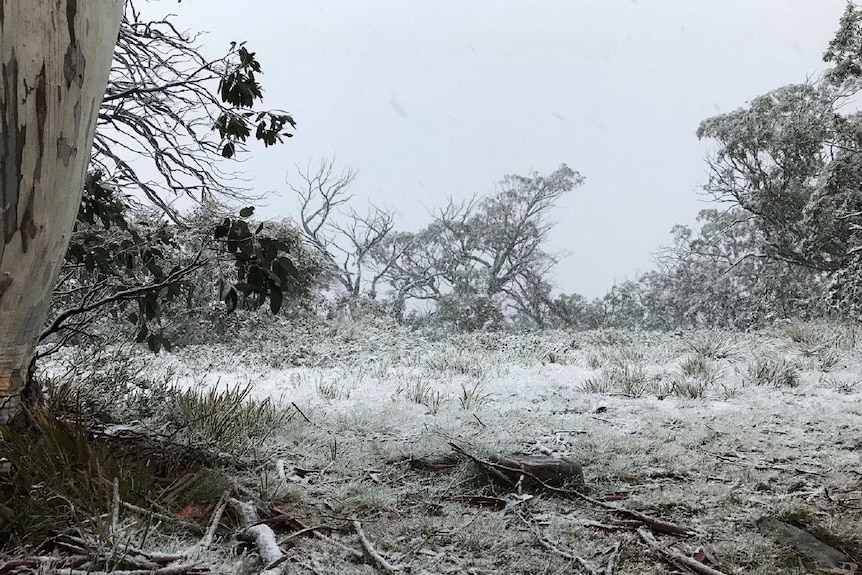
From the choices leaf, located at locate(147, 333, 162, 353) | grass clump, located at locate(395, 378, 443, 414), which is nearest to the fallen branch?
leaf, located at locate(147, 333, 162, 353)

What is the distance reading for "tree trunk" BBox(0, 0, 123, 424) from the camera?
131cm

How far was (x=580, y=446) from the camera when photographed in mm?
3471

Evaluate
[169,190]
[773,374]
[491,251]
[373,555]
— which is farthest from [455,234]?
[373,555]

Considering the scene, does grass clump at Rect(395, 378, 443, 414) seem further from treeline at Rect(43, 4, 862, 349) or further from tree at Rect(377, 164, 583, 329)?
tree at Rect(377, 164, 583, 329)

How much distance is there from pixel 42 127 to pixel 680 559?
2299 millimetres

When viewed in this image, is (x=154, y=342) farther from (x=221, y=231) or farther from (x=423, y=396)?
(x=423, y=396)

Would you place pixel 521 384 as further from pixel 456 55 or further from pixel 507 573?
pixel 456 55

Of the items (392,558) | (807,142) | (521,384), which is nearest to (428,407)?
(521,384)

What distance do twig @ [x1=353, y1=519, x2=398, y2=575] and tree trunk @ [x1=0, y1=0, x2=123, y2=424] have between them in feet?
4.23

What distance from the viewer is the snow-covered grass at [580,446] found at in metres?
2.14

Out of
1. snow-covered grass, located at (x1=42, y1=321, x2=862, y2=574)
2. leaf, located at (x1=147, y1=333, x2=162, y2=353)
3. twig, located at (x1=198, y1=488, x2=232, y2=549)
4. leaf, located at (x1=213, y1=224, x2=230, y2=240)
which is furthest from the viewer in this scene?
leaf, located at (x1=147, y1=333, x2=162, y2=353)

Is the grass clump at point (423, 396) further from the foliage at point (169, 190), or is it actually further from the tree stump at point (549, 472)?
the foliage at point (169, 190)

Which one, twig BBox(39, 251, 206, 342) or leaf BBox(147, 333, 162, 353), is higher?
twig BBox(39, 251, 206, 342)

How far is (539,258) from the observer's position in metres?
17.0
